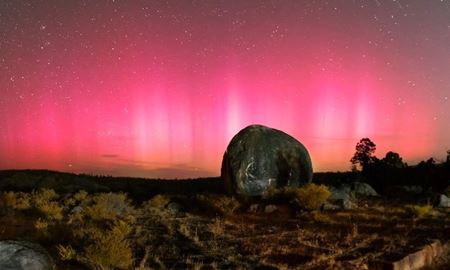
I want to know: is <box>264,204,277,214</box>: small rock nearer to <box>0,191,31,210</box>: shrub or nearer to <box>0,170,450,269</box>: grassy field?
<box>0,170,450,269</box>: grassy field

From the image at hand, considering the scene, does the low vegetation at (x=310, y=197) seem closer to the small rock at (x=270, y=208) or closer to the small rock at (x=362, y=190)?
the small rock at (x=270, y=208)

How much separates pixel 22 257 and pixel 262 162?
50.7 ft

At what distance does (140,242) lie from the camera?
13797 millimetres

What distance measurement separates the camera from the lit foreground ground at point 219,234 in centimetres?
1062

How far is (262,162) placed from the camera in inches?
930

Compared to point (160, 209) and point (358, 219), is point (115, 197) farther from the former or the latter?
point (358, 219)

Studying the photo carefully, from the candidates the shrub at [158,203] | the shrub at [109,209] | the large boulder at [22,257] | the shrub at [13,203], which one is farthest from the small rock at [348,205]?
the shrub at [13,203]

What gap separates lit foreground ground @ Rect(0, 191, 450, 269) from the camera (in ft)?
34.9

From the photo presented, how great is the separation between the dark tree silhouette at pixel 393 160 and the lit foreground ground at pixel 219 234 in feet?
63.1

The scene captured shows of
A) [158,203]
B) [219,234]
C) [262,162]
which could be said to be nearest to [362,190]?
[262,162]

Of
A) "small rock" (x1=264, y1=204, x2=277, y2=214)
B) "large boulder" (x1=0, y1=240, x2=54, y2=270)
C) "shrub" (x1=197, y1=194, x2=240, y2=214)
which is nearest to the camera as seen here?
"large boulder" (x1=0, y1=240, x2=54, y2=270)

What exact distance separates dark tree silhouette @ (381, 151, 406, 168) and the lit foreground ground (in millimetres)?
19218

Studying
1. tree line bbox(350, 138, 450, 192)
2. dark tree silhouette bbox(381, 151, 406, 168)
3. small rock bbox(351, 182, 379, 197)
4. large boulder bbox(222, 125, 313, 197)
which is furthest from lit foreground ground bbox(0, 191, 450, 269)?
dark tree silhouette bbox(381, 151, 406, 168)

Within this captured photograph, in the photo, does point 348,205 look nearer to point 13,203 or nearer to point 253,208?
point 253,208
